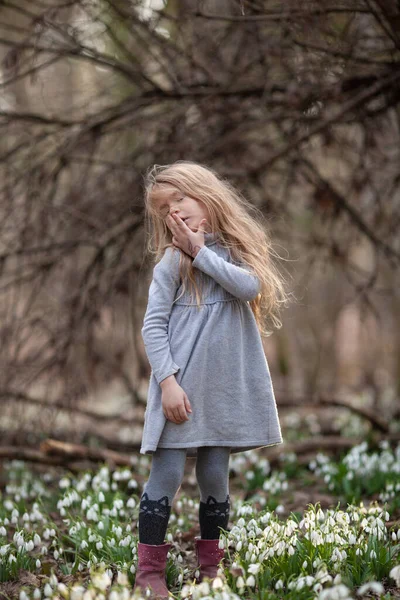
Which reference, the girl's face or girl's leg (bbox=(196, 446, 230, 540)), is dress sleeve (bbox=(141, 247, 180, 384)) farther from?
girl's leg (bbox=(196, 446, 230, 540))

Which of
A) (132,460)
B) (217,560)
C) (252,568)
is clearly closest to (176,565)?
(217,560)

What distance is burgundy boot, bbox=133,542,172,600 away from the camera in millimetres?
2734

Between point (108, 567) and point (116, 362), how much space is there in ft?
10.4

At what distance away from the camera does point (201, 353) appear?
9.32ft

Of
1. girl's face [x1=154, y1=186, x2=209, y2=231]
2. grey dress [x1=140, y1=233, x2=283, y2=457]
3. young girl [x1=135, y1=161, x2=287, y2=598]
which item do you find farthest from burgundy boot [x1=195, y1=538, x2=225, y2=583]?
girl's face [x1=154, y1=186, x2=209, y2=231]

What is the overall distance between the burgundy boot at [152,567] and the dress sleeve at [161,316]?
2.17 ft

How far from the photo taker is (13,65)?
159 inches

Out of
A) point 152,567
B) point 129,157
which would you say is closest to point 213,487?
point 152,567

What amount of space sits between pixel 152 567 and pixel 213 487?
0.40 meters

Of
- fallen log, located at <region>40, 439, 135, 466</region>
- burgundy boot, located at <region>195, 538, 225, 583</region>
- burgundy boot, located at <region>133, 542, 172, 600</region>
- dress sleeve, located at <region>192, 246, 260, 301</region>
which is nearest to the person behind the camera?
burgundy boot, located at <region>133, 542, 172, 600</region>

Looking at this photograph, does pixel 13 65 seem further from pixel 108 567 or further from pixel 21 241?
pixel 108 567

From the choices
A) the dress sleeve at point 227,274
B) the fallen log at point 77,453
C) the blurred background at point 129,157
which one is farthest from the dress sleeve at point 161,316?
the fallen log at point 77,453

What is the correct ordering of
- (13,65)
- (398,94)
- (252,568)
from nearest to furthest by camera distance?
(252,568) → (13,65) → (398,94)

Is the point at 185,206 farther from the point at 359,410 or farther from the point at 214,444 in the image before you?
the point at 359,410
